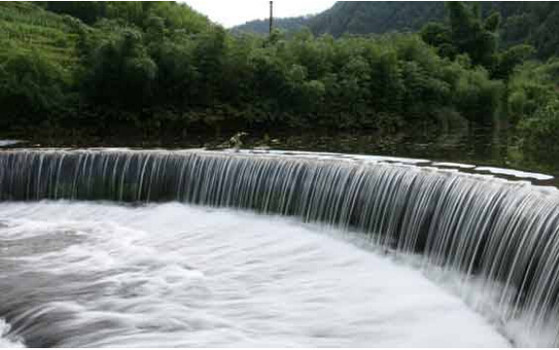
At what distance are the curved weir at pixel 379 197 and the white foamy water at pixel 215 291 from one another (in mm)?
450

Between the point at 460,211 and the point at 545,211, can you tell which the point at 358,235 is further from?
the point at 545,211

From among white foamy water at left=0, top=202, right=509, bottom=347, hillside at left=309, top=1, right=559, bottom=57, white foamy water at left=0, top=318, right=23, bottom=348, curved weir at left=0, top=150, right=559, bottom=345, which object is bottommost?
white foamy water at left=0, top=318, right=23, bottom=348

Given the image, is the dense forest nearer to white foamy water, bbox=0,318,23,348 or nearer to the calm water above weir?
the calm water above weir

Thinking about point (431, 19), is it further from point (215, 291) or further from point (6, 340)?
point (6, 340)

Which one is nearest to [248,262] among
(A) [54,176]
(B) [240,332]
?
(B) [240,332]

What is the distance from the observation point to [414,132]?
20.9 meters

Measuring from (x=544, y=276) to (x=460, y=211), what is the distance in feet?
6.62

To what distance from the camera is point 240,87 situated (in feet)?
69.0

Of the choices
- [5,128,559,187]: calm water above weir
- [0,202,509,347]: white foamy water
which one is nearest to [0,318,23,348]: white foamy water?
[0,202,509,347]: white foamy water

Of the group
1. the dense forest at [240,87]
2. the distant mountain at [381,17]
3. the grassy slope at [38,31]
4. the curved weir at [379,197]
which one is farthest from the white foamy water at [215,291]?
the distant mountain at [381,17]

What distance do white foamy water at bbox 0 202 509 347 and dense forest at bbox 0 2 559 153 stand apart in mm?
8000

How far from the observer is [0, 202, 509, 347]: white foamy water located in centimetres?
654

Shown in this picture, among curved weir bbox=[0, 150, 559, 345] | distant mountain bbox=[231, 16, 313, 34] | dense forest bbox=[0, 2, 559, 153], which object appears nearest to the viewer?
curved weir bbox=[0, 150, 559, 345]

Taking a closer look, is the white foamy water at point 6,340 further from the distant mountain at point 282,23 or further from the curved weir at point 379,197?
the distant mountain at point 282,23
